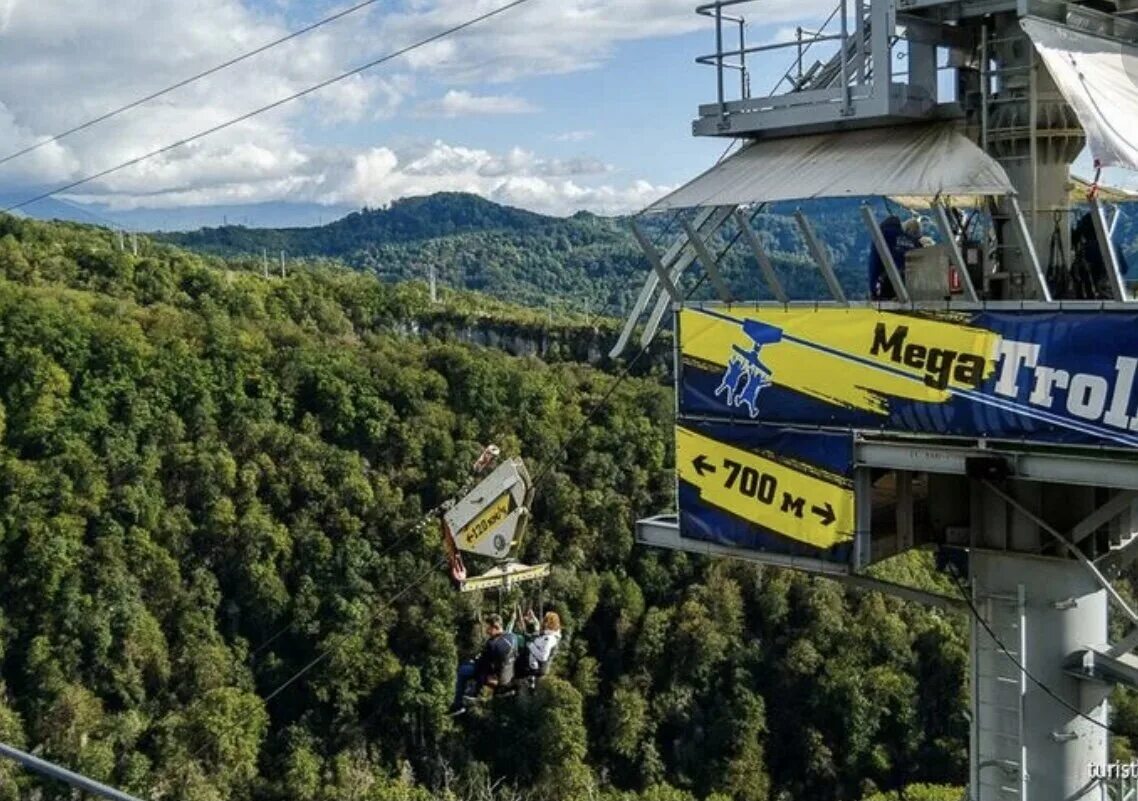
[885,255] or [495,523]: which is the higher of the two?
[885,255]

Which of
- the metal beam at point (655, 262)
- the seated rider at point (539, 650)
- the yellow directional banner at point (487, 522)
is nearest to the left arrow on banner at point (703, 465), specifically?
the metal beam at point (655, 262)

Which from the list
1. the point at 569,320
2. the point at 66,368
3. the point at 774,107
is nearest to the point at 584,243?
the point at 569,320

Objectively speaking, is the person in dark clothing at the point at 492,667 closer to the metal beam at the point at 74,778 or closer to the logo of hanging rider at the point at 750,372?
the logo of hanging rider at the point at 750,372

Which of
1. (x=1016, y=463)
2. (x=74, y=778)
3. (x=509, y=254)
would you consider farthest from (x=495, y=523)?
(x=509, y=254)

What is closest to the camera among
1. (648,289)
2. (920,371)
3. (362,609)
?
(920,371)

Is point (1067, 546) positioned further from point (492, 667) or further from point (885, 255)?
point (492, 667)

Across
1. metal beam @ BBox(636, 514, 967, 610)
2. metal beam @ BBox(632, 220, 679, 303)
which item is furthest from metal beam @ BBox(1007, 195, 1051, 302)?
metal beam @ BBox(632, 220, 679, 303)
